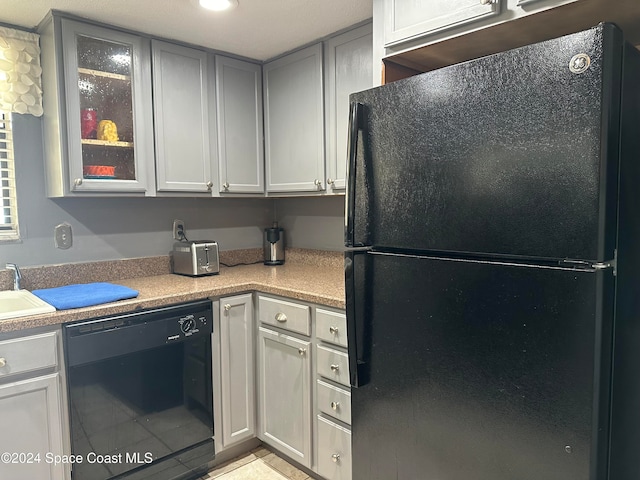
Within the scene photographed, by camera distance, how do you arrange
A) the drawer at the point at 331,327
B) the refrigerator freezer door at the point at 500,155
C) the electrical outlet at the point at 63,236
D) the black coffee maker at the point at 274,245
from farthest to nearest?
1. the black coffee maker at the point at 274,245
2. the electrical outlet at the point at 63,236
3. the drawer at the point at 331,327
4. the refrigerator freezer door at the point at 500,155

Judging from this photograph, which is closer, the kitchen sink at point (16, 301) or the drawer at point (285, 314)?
the kitchen sink at point (16, 301)

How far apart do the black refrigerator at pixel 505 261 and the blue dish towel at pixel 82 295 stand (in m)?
1.06

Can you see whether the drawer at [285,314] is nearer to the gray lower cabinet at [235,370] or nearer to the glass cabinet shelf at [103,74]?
the gray lower cabinet at [235,370]

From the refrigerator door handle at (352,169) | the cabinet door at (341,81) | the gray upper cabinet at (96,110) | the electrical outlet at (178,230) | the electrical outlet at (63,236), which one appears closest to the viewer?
the refrigerator door handle at (352,169)

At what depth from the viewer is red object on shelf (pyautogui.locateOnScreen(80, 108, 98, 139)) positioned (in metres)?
2.01

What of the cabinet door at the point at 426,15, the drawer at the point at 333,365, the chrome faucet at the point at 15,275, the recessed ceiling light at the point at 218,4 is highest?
the recessed ceiling light at the point at 218,4

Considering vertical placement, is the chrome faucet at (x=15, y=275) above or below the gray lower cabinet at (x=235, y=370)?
above

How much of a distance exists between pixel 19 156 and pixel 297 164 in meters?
1.32

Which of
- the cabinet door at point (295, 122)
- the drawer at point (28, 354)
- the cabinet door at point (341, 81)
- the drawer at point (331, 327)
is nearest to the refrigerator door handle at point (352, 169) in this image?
the drawer at point (331, 327)

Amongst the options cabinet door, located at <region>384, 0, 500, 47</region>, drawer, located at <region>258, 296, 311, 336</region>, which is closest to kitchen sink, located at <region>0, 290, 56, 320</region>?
drawer, located at <region>258, 296, 311, 336</region>

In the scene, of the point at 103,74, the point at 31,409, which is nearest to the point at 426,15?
the point at 103,74

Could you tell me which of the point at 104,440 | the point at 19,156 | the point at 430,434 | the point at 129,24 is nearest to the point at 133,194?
the point at 19,156

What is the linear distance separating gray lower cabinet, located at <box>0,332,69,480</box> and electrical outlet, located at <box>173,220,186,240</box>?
1034 millimetres

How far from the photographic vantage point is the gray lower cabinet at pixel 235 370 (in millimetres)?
2123
